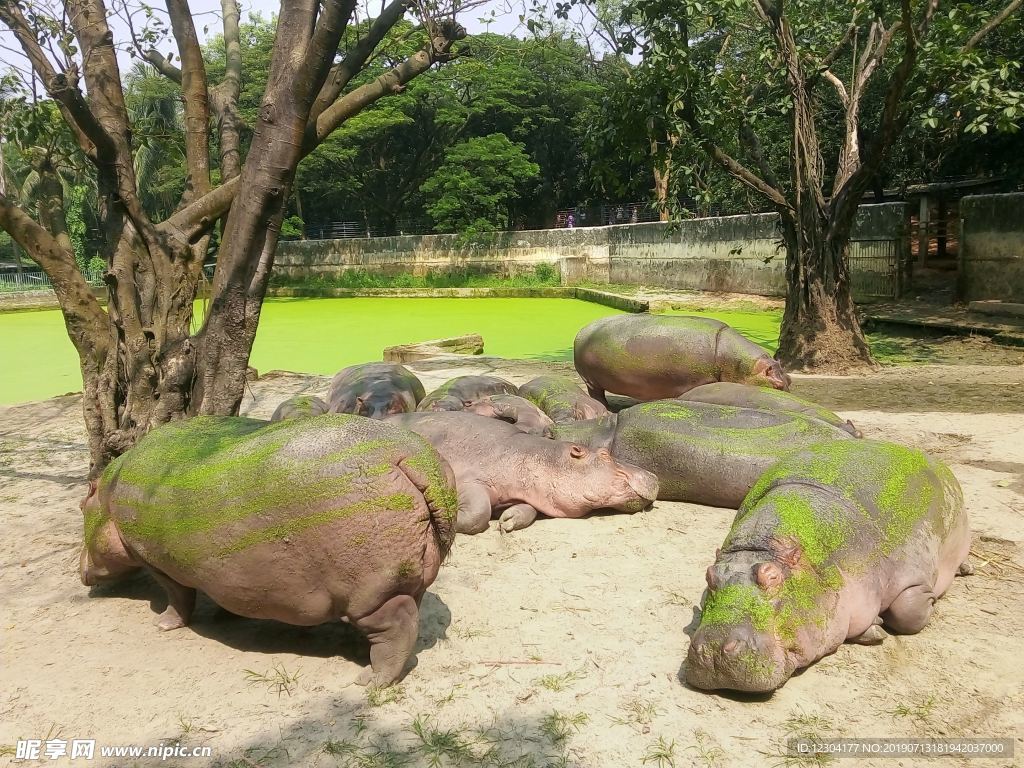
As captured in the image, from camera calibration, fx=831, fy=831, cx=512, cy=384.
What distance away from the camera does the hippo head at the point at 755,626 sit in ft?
8.45

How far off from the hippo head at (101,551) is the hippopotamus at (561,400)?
3.11 m

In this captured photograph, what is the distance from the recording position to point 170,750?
2.45 metres

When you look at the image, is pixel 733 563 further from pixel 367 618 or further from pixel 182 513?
pixel 182 513

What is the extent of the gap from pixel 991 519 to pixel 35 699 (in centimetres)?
424

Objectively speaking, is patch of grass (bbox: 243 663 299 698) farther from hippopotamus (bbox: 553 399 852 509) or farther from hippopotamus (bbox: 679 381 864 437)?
hippopotamus (bbox: 679 381 864 437)

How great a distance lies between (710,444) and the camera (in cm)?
440

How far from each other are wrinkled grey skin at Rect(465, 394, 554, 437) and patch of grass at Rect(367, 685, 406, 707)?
8.77 ft

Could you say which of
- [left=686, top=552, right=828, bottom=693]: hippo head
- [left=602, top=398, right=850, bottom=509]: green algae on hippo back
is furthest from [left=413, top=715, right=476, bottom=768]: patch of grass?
[left=602, top=398, right=850, bottom=509]: green algae on hippo back

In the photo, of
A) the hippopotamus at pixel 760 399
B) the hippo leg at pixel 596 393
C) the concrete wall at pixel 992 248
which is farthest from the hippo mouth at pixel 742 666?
the concrete wall at pixel 992 248

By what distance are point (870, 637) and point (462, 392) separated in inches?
141

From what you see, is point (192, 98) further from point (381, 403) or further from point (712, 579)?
point (712, 579)

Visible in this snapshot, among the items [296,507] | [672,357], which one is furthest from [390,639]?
[672,357]

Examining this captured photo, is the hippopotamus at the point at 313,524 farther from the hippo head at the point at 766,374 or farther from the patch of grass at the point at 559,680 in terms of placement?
the hippo head at the point at 766,374

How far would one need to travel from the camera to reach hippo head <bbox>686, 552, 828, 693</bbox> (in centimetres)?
258
